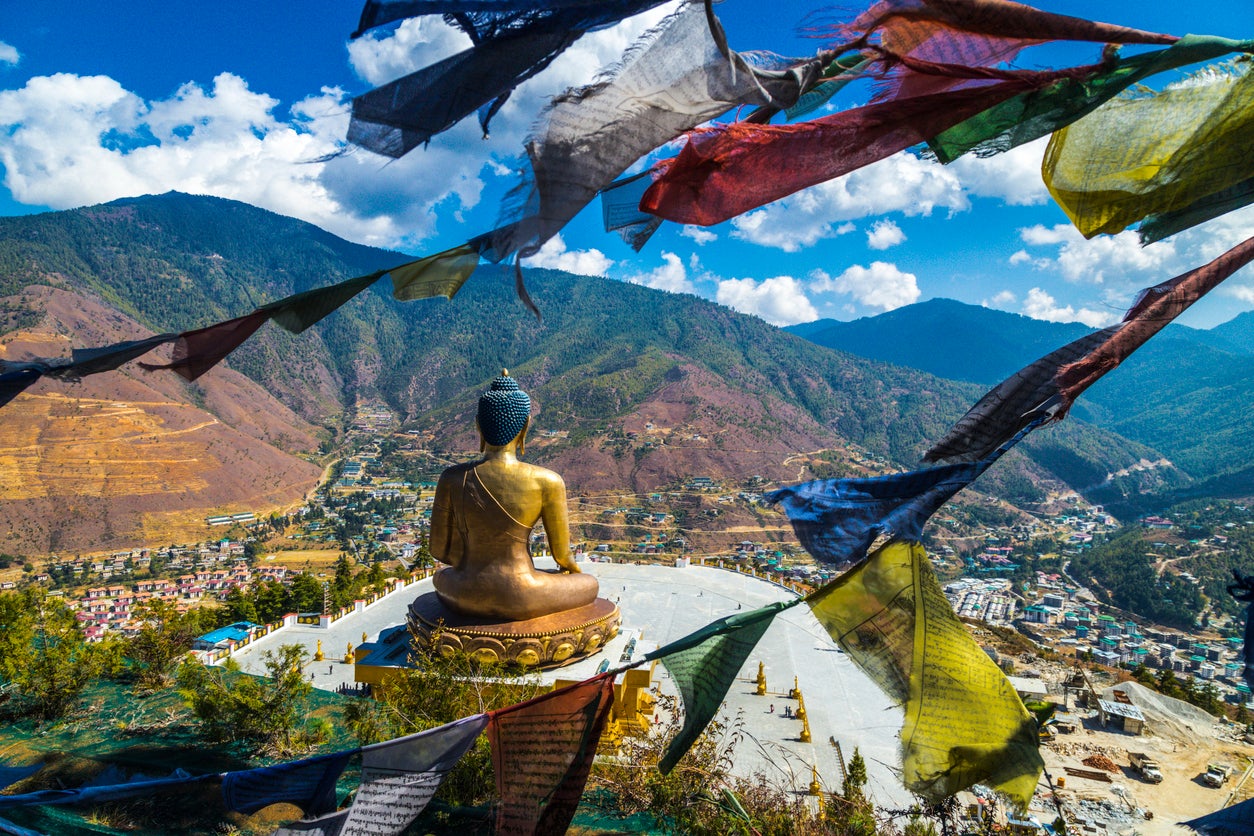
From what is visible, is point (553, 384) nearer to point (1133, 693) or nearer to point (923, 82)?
point (1133, 693)

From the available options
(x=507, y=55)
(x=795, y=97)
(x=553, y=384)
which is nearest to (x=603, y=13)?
(x=507, y=55)

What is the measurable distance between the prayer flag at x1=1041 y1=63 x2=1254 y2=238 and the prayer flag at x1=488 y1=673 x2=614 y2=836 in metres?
2.48

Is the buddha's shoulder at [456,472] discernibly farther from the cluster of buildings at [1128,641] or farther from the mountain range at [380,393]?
the cluster of buildings at [1128,641]

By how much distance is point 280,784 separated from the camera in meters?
3.25

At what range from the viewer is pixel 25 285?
6538 cm

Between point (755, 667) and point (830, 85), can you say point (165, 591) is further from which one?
point (830, 85)

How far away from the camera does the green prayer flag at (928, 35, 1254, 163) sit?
2012 mm

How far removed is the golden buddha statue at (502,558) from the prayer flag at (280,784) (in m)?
3.88

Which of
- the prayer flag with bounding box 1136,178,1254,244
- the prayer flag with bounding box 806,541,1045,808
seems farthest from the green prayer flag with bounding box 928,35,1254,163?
the prayer flag with bounding box 806,541,1045,808

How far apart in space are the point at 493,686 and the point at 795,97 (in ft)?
18.1

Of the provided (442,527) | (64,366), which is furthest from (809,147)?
(442,527)

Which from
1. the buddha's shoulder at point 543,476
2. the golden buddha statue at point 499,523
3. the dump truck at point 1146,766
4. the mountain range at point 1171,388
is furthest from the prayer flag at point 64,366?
the mountain range at point 1171,388

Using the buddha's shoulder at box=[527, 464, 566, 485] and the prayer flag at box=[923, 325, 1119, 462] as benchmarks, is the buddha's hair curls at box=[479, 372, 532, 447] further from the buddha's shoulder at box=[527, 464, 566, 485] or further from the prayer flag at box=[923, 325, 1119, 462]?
the prayer flag at box=[923, 325, 1119, 462]

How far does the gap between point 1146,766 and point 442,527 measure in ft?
32.8
